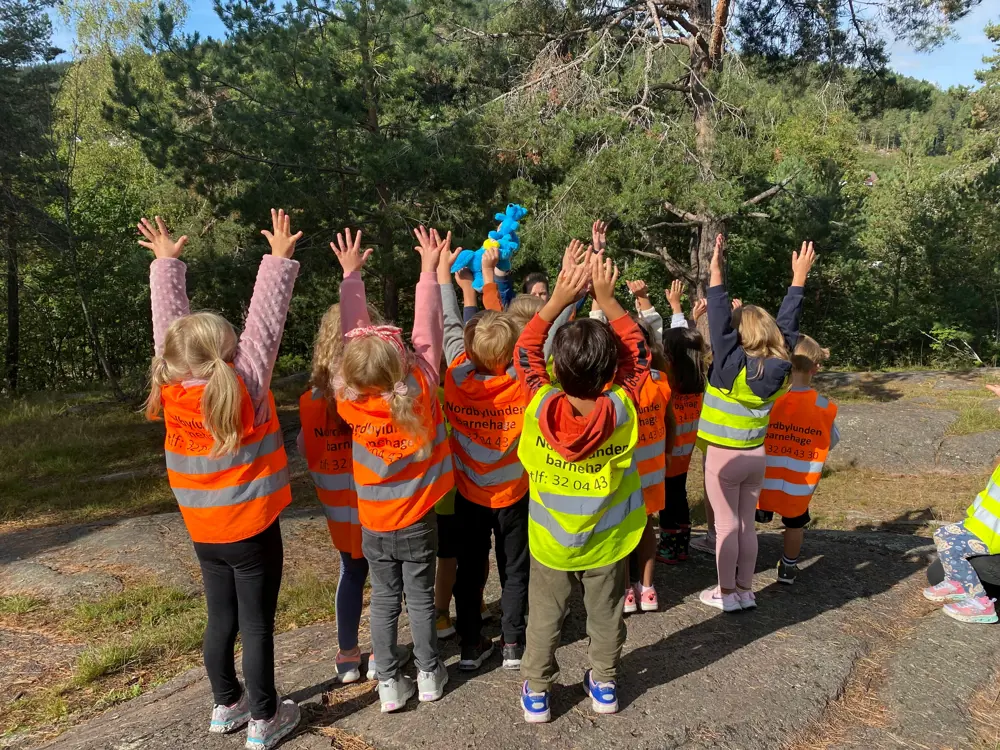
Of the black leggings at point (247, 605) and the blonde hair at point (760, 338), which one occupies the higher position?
the blonde hair at point (760, 338)

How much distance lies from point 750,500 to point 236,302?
31.4ft

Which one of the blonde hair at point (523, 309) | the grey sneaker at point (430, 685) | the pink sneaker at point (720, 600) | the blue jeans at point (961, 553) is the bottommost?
the pink sneaker at point (720, 600)

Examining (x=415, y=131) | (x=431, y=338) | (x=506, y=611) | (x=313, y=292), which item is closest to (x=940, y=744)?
(x=506, y=611)

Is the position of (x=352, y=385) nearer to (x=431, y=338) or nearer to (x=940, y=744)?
(x=431, y=338)

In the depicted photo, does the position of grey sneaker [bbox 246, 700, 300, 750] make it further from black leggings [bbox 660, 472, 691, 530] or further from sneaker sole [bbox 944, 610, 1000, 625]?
sneaker sole [bbox 944, 610, 1000, 625]

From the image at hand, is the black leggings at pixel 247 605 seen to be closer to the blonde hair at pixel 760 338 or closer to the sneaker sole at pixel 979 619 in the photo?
the blonde hair at pixel 760 338

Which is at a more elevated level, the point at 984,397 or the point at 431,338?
the point at 431,338

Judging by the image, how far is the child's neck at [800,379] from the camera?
14.0 feet

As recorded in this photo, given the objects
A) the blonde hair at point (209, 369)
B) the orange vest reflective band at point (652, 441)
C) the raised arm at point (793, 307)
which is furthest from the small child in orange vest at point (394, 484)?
the raised arm at point (793, 307)

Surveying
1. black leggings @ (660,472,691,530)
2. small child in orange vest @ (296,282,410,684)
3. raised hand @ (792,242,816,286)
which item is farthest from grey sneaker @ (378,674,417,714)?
raised hand @ (792,242,816,286)

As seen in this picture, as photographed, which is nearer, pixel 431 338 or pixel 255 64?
pixel 431 338

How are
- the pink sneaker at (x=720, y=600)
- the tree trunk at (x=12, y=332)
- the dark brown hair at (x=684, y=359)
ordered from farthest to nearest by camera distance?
the tree trunk at (x=12, y=332) → the dark brown hair at (x=684, y=359) → the pink sneaker at (x=720, y=600)

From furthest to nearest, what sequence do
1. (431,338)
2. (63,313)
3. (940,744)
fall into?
(63,313), (431,338), (940,744)

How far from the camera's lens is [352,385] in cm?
286
